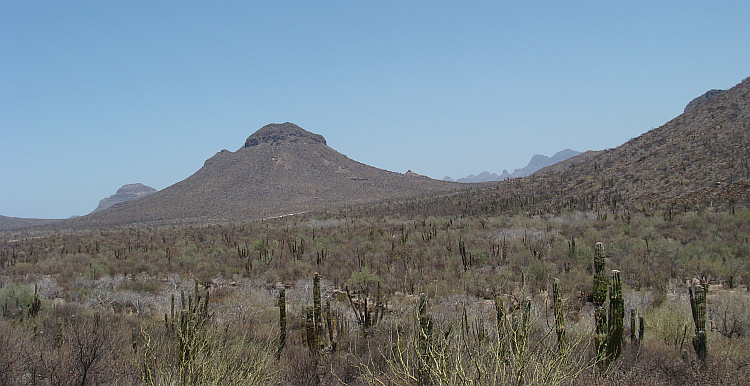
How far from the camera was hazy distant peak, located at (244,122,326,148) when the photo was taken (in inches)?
3901

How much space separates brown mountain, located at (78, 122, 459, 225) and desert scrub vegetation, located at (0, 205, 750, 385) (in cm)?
3754

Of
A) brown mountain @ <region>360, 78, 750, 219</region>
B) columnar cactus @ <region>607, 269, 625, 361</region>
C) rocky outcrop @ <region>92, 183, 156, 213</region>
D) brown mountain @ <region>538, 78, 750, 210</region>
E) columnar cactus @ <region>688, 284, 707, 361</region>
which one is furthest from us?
rocky outcrop @ <region>92, 183, 156, 213</region>

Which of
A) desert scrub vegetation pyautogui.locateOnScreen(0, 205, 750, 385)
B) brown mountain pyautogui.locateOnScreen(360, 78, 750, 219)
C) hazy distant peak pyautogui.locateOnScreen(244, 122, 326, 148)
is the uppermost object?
hazy distant peak pyautogui.locateOnScreen(244, 122, 326, 148)

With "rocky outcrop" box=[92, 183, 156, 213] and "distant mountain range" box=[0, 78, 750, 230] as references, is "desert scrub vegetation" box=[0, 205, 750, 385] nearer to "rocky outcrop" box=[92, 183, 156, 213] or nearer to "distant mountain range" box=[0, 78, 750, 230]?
"distant mountain range" box=[0, 78, 750, 230]

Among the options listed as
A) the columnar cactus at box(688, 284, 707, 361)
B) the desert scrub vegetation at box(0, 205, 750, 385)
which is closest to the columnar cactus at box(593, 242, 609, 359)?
the desert scrub vegetation at box(0, 205, 750, 385)

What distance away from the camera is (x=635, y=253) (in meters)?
15.3

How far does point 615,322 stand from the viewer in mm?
6254

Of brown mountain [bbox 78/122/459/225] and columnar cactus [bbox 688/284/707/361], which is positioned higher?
brown mountain [bbox 78/122/459/225]

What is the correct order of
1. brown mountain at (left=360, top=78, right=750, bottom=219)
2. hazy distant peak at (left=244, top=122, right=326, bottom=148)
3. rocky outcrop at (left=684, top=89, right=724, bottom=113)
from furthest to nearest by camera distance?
hazy distant peak at (left=244, top=122, right=326, bottom=148) < rocky outcrop at (left=684, top=89, right=724, bottom=113) < brown mountain at (left=360, top=78, right=750, bottom=219)

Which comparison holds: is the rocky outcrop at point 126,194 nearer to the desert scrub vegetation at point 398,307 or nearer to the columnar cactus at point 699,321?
the desert scrub vegetation at point 398,307

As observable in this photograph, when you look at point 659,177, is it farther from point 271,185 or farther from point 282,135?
point 282,135

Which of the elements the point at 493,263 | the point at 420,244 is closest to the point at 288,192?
the point at 420,244

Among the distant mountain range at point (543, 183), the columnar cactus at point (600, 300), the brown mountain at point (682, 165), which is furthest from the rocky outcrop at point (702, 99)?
Answer: the columnar cactus at point (600, 300)

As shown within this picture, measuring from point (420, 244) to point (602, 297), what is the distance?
49.2ft
